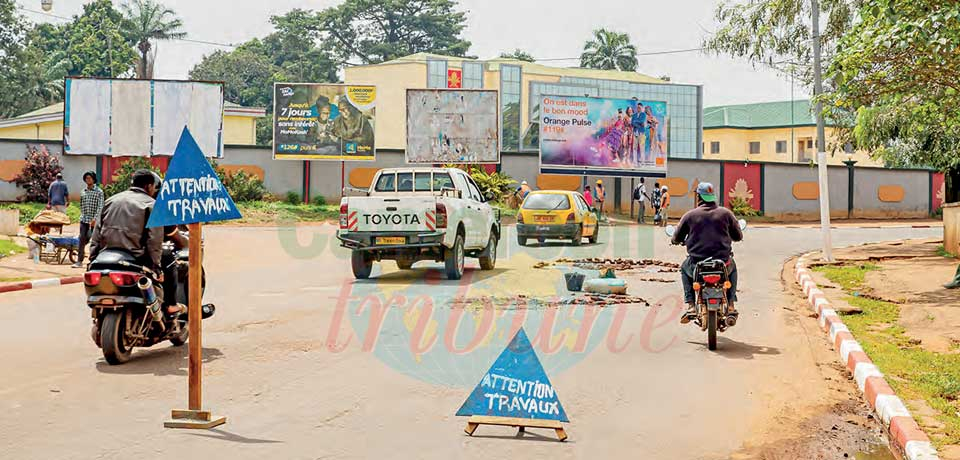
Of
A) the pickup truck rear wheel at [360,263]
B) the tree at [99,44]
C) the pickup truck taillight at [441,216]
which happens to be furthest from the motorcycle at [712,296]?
the tree at [99,44]

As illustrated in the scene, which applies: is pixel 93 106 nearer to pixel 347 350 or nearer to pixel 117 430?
pixel 347 350

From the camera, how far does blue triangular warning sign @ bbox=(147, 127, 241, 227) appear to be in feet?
23.7

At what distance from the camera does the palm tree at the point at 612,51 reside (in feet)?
310

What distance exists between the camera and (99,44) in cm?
7775

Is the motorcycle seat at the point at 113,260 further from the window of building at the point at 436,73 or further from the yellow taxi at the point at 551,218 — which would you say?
the window of building at the point at 436,73

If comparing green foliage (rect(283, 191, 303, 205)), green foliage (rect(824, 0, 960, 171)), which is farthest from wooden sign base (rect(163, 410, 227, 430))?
green foliage (rect(283, 191, 303, 205))

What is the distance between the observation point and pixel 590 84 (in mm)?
76250

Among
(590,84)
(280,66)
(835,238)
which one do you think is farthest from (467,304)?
(280,66)

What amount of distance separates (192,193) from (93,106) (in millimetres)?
35195

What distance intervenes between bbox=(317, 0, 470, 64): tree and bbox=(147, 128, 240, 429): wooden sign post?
80747 millimetres

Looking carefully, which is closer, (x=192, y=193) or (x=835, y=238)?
(x=192, y=193)

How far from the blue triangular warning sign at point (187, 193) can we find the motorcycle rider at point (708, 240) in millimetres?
5409

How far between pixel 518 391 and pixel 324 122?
37.6m

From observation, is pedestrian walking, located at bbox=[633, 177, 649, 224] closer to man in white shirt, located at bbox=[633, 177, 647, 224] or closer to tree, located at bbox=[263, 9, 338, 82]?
man in white shirt, located at bbox=[633, 177, 647, 224]
